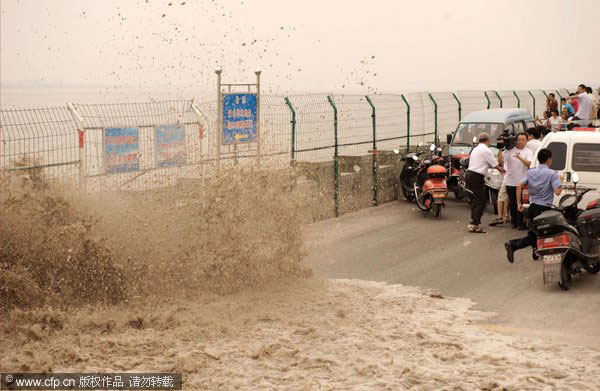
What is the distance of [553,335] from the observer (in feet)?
28.4

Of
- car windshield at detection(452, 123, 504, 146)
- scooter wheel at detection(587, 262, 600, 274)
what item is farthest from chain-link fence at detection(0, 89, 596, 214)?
scooter wheel at detection(587, 262, 600, 274)

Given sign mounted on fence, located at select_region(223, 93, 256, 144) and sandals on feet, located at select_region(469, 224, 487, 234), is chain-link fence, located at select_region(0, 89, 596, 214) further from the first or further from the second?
sandals on feet, located at select_region(469, 224, 487, 234)

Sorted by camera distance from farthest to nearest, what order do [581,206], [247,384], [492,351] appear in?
[581,206] < [492,351] < [247,384]

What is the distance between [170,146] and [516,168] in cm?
628

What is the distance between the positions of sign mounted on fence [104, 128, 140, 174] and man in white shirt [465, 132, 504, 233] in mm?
6109

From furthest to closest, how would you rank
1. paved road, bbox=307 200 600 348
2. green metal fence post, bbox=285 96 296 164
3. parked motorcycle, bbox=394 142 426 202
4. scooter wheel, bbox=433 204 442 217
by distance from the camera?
1. parked motorcycle, bbox=394 142 426 202
2. scooter wheel, bbox=433 204 442 217
3. green metal fence post, bbox=285 96 296 164
4. paved road, bbox=307 200 600 348

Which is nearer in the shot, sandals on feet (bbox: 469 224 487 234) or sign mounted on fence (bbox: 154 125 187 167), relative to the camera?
sign mounted on fence (bbox: 154 125 187 167)

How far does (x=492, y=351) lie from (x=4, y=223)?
5.70 meters

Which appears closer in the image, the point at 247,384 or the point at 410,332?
the point at 247,384

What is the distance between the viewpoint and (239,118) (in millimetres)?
16547

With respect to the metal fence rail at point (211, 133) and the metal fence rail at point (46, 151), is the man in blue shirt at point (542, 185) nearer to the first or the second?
the metal fence rail at point (211, 133)

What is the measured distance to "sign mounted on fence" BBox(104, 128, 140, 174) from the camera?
42.8ft

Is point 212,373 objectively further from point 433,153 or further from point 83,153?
point 433,153

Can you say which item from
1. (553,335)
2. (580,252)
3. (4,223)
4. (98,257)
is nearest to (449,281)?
(580,252)
